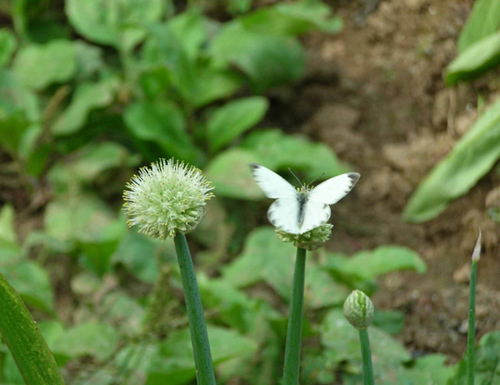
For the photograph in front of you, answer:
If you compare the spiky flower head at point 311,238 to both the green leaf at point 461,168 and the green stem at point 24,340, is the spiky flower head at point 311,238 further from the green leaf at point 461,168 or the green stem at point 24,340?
the green leaf at point 461,168

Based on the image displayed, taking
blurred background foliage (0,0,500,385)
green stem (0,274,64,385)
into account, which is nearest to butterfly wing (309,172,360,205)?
green stem (0,274,64,385)

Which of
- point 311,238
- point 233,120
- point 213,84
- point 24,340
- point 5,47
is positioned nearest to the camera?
point 311,238

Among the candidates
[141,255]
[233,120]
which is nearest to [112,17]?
[233,120]

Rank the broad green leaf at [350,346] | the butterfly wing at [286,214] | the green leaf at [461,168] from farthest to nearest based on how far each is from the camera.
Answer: the green leaf at [461,168]
the broad green leaf at [350,346]
the butterfly wing at [286,214]

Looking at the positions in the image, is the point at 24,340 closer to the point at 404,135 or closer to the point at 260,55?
the point at 404,135

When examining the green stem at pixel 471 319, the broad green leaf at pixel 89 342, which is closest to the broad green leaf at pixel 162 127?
the broad green leaf at pixel 89 342

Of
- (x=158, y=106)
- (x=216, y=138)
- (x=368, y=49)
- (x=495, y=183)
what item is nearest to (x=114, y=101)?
(x=158, y=106)

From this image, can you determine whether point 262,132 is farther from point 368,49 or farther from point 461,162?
point 461,162

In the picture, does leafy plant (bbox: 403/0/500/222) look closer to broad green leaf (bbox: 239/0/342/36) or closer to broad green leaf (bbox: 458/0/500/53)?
broad green leaf (bbox: 458/0/500/53)
